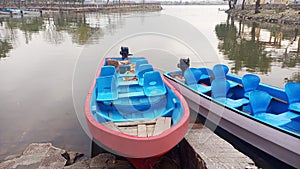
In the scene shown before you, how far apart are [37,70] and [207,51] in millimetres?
11234

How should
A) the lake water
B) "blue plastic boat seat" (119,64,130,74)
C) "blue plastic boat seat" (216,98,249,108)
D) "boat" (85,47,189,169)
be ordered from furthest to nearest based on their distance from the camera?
"blue plastic boat seat" (119,64,130,74) < the lake water < "blue plastic boat seat" (216,98,249,108) < "boat" (85,47,189,169)

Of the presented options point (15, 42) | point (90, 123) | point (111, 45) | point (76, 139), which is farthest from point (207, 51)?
point (15, 42)

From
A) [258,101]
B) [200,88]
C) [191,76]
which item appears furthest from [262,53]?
[258,101]

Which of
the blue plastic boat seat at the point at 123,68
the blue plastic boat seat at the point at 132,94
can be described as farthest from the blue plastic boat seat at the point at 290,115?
the blue plastic boat seat at the point at 123,68

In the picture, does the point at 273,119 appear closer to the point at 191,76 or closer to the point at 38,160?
the point at 191,76

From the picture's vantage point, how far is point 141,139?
3334 mm

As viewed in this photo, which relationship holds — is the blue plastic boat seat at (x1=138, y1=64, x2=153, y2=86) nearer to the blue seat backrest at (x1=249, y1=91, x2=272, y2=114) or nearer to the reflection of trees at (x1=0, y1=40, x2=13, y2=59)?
the blue seat backrest at (x1=249, y1=91, x2=272, y2=114)

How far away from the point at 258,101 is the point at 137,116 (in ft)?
9.58

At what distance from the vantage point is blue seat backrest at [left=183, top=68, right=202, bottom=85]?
7157 mm

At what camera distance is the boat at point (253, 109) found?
4.49 m

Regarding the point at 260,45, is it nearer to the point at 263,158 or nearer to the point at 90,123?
the point at 263,158

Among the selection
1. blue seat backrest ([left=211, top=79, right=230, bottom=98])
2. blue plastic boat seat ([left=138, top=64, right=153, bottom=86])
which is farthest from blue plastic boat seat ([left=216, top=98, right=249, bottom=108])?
blue plastic boat seat ([left=138, top=64, right=153, bottom=86])

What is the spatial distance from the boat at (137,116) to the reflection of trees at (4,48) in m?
11.5

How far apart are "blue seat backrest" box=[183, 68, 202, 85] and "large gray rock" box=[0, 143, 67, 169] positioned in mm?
4245
